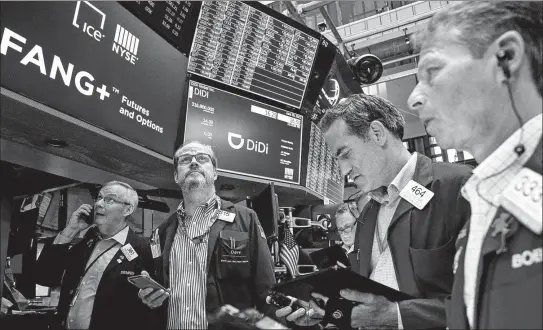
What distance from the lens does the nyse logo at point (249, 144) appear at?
3.79 m

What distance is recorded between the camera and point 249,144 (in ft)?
12.9

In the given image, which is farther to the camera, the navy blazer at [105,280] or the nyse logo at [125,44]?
the nyse logo at [125,44]

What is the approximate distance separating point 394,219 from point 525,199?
3.04ft

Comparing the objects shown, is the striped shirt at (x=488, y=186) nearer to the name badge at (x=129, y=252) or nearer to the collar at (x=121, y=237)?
the name badge at (x=129, y=252)

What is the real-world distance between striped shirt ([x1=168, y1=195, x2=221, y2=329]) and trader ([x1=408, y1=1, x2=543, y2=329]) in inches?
53.3

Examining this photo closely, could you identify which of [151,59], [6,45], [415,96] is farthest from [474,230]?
[151,59]

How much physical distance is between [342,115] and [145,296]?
1.21 metres

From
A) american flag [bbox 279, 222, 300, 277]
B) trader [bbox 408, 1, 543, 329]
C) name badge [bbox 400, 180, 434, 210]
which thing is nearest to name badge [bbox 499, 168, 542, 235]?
trader [bbox 408, 1, 543, 329]

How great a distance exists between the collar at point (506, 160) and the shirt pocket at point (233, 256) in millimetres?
1592

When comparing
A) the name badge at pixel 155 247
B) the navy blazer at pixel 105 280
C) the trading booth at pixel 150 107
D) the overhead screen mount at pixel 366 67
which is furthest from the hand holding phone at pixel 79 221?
the overhead screen mount at pixel 366 67

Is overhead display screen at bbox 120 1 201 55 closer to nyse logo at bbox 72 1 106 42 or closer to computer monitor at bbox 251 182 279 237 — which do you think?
nyse logo at bbox 72 1 106 42

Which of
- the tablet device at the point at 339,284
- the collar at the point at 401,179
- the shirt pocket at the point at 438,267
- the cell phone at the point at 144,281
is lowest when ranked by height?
the cell phone at the point at 144,281

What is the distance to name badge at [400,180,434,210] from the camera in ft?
5.77

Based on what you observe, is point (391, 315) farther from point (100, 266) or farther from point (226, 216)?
point (100, 266)
